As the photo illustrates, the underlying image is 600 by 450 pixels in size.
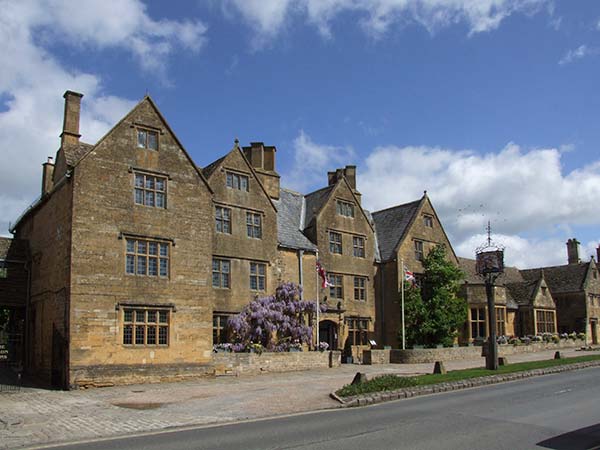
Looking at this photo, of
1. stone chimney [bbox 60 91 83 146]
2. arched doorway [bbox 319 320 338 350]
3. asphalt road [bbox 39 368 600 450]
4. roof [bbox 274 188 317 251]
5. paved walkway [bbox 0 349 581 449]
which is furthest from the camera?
arched doorway [bbox 319 320 338 350]

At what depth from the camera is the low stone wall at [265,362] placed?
92.1 feet

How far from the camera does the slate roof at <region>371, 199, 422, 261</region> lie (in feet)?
136

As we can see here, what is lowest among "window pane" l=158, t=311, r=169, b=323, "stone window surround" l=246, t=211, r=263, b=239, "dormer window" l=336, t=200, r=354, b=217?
"window pane" l=158, t=311, r=169, b=323

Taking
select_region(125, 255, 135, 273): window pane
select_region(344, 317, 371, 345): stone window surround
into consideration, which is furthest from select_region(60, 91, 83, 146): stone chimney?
select_region(344, 317, 371, 345): stone window surround

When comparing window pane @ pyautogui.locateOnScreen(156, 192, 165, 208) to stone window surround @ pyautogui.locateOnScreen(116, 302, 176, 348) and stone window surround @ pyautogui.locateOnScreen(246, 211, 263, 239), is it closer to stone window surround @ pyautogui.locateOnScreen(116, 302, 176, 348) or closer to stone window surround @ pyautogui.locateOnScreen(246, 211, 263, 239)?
stone window surround @ pyautogui.locateOnScreen(116, 302, 176, 348)

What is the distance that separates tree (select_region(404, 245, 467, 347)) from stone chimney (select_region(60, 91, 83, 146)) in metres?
22.8

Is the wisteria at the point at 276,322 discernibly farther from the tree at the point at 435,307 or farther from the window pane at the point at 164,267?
the tree at the point at 435,307

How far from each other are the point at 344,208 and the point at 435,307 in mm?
8938

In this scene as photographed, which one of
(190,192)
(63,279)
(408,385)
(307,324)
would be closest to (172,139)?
(190,192)

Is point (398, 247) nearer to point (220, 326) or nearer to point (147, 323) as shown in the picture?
point (220, 326)

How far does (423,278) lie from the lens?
41656 mm

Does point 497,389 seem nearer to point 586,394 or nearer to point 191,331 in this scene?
point 586,394

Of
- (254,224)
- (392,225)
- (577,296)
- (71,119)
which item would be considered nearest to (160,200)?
(71,119)

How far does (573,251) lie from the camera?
68.0m
